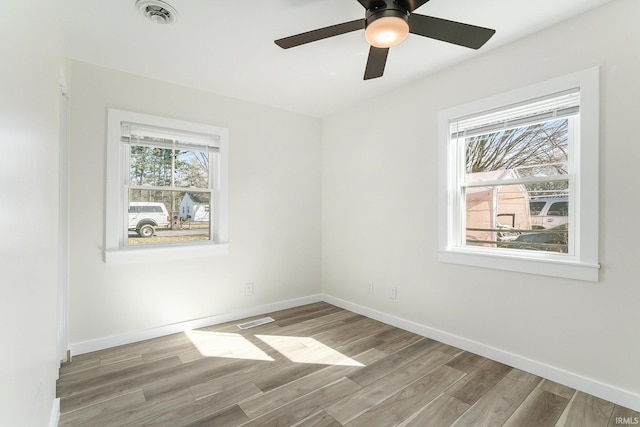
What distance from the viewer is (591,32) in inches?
80.7

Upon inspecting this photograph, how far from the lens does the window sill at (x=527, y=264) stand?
6.77 feet

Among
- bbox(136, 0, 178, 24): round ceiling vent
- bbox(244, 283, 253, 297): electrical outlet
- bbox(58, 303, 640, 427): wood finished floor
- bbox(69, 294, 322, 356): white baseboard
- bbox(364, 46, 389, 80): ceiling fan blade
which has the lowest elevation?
bbox(58, 303, 640, 427): wood finished floor

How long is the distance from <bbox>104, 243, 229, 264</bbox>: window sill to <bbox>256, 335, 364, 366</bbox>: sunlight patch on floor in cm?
106

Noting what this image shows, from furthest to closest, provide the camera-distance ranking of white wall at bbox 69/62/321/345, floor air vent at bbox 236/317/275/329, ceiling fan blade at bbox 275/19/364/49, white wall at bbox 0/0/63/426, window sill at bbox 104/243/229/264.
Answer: floor air vent at bbox 236/317/275/329
window sill at bbox 104/243/229/264
white wall at bbox 69/62/321/345
ceiling fan blade at bbox 275/19/364/49
white wall at bbox 0/0/63/426

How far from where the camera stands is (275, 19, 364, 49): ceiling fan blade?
1748 mm

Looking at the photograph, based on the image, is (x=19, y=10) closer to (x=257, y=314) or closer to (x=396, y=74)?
(x=396, y=74)

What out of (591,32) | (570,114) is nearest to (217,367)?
(570,114)

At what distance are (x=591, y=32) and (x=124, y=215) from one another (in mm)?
4040

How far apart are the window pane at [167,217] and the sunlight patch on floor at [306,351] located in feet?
4.48

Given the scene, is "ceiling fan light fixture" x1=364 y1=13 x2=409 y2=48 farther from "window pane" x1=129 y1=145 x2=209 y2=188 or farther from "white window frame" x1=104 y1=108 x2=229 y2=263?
"window pane" x1=129 y1=145 x2=209 y2=188

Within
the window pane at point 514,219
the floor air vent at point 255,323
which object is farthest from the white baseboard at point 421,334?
the window pane at point 514,219

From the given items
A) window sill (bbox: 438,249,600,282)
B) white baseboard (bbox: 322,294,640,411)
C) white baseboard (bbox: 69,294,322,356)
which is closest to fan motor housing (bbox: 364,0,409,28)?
window sill (bbox: 438,249,600,282)

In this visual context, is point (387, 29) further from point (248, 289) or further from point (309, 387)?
point (248, 289)

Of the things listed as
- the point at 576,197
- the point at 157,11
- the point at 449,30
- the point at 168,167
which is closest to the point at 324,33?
the point at 449,30
